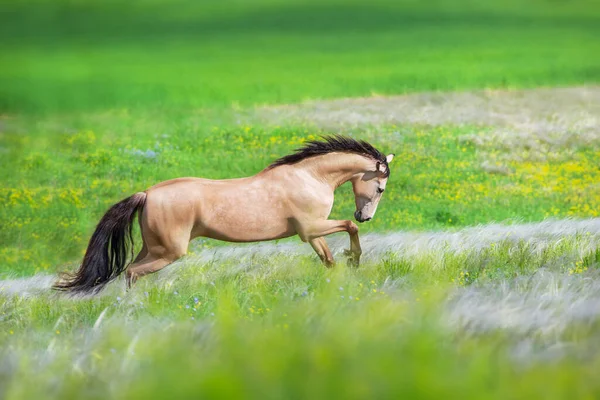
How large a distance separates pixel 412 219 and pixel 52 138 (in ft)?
20.7

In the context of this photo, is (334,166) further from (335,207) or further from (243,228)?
(335,207)

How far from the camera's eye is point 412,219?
1189 cm

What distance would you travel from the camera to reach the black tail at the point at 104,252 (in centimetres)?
719

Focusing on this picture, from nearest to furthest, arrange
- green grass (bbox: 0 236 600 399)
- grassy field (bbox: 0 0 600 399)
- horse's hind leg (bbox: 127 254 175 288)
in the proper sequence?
1. green grass (bbox: 0 236 600 399)
2. grassy field (bbox: 0 0 600 399)
3. horse's hind leg (bbox: 127 254 175 288)

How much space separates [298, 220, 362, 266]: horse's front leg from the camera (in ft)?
23.5

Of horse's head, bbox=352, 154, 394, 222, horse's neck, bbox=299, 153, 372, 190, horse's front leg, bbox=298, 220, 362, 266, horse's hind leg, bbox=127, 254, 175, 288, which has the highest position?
horse's neck, bbox=299, 153, 372, 190

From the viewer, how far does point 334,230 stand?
23.8ft

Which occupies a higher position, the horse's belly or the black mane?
the black mane

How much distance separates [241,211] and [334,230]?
698 mm

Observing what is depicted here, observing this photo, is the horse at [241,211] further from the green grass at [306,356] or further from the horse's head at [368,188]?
the green grass at [306,356]

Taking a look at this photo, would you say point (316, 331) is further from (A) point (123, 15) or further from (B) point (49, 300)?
(A) point (123, 15)

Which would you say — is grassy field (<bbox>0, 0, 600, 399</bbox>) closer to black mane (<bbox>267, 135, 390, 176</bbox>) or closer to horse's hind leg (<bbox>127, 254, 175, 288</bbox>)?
horse's hind leg (<bbox>127, 254, 175, 288</bbox>)

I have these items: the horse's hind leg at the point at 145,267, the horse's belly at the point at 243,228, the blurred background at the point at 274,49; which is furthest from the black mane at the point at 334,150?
the blurred background at the point at 274,49

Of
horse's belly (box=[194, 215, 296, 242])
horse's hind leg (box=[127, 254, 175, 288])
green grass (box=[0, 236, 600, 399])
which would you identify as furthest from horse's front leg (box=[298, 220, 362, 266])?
green grass (box=[0, 236, 600, 399])
